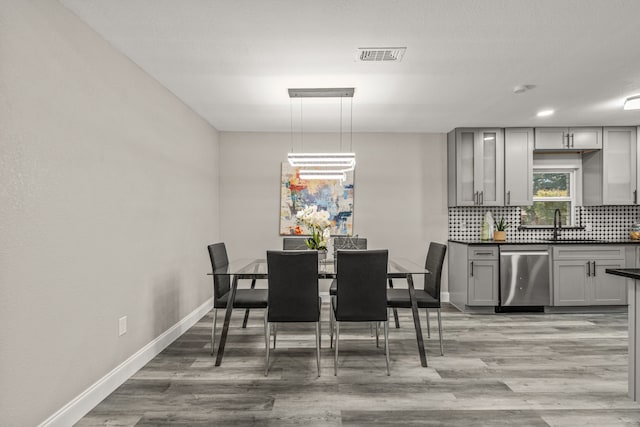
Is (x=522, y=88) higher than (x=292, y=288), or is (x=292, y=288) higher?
(x=522, y=88)

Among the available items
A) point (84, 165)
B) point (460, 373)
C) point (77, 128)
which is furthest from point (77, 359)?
point (460, 373)

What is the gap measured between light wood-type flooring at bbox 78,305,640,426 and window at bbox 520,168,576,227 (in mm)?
1775

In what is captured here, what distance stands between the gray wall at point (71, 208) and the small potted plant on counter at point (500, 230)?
4137mm

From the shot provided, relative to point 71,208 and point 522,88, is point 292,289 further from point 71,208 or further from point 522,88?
point 522,88

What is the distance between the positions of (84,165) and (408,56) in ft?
7.58

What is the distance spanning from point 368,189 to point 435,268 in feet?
7.02

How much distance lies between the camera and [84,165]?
2.32m

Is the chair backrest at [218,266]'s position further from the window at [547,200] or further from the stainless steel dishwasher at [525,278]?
the window at [547,200]

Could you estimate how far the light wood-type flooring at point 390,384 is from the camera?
2.29m

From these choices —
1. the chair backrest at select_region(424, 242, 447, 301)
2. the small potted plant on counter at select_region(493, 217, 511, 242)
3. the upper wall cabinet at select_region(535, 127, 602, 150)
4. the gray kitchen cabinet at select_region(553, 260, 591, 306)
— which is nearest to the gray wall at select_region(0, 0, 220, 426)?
the chair backrest at select_region(424, 242, 447, 301)

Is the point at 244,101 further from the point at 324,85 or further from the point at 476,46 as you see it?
the point at 476,46

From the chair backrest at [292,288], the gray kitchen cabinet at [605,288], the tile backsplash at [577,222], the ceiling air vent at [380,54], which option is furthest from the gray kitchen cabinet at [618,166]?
the chair backrest at [292,288]

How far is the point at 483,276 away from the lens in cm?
477

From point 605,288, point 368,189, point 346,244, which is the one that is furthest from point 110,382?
point 605,288
